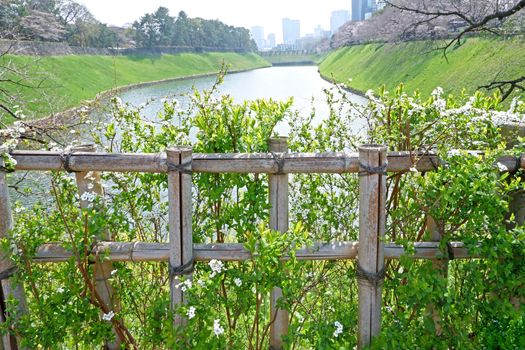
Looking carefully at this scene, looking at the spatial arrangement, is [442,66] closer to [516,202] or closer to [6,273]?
[516,202]

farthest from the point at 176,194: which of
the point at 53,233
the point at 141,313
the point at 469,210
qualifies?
the point at 469,210

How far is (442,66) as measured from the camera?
101ft

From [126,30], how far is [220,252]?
81.5m

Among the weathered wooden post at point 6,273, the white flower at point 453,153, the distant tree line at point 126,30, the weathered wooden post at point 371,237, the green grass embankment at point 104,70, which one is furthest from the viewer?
the distant tree line at point 126,30

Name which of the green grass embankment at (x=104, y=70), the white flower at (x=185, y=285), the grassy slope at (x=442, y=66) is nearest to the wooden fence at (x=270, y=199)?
the white flower at (x=185, y=285)

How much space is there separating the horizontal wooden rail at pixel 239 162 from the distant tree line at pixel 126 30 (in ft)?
88.2

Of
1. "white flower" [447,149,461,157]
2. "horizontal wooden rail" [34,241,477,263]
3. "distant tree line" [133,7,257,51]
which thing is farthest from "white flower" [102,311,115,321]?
"distant tree line" [133,7,257,51]

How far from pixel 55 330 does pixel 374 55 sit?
4843 centimetres

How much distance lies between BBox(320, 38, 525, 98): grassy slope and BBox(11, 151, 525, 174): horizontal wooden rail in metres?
12.7

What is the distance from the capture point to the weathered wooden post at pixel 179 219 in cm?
284

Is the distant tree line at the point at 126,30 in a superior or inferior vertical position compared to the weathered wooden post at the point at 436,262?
superior

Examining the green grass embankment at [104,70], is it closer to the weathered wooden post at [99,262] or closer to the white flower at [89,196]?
the weathered wooden post at [99,262]

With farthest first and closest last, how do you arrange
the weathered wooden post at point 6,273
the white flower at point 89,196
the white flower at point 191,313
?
the weathered wooden post at point 6,273 → the white flower at point 89,196 → the white flower at point 191,313

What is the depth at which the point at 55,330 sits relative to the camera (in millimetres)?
3010
